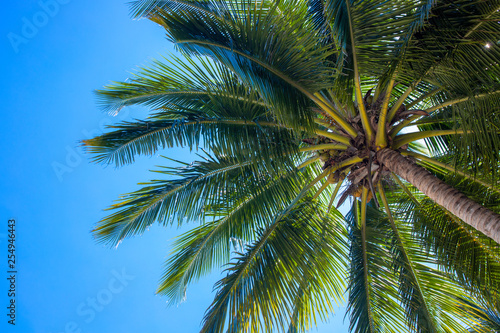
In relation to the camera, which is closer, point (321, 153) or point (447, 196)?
point (447, 196)

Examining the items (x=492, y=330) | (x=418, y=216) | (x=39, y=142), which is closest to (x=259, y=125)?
(x=418, y=216)

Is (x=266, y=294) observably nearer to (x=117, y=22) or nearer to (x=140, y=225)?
(x=140, y=225)

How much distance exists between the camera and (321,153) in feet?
20.4

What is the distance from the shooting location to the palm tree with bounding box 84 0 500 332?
4684 mm

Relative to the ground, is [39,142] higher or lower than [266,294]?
higher

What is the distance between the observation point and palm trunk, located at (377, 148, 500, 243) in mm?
3953

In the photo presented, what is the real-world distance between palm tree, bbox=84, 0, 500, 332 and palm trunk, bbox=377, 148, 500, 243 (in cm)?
2

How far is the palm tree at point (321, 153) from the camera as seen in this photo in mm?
4684

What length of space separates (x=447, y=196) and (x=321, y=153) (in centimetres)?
212

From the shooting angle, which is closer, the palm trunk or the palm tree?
the palm trunk

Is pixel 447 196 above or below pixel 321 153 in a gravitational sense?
below

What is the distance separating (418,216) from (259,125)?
118 inches

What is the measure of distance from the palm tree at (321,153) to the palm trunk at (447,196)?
0.02m

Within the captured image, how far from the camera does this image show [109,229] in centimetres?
621
